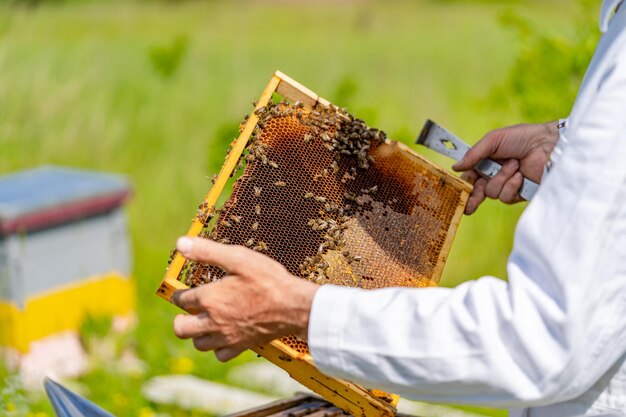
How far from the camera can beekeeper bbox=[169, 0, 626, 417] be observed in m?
1.35

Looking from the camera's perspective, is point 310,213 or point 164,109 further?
point 164,109

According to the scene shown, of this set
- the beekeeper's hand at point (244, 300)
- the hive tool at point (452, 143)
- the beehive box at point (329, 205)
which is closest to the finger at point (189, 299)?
the beekeeper's hand at point (244, 300)

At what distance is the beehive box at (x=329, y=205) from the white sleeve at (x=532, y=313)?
0.38 m

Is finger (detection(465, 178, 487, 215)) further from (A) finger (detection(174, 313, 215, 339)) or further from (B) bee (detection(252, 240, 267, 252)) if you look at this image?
(A) finger (detection(174, 313, 215, 339))

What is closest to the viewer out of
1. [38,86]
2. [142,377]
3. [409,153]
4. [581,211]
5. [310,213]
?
[581,211]

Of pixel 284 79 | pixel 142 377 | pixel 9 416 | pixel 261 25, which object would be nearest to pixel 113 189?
pixel 142 377

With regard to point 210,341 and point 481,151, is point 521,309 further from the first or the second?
point 481,151

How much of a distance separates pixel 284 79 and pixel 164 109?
622 centimetres

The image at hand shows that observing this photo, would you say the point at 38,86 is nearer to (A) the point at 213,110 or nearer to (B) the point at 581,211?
(A) the point at 213,110

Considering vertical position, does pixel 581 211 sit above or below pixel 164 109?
below

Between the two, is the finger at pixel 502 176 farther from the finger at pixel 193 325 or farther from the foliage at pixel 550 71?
A: the foliage at pixel 550 71

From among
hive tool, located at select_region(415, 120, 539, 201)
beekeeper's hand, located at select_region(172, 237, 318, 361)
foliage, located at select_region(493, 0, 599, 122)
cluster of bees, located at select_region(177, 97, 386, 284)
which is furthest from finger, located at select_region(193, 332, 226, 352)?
foliage, located at select_region(493, 0, 599, 122)

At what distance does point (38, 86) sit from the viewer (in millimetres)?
7266

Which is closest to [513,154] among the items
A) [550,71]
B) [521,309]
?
[521,309]
